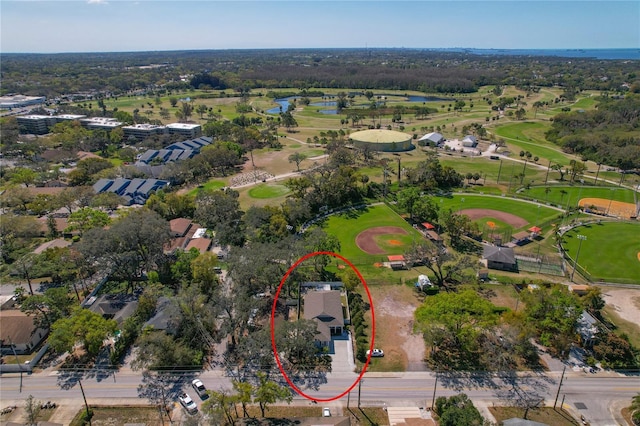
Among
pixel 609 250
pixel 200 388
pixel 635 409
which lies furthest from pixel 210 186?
pixel 635 409

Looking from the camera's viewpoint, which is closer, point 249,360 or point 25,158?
point 249,360

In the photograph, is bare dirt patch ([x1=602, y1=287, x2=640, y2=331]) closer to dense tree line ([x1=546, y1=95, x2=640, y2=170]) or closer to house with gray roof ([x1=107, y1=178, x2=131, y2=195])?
dense tree line ([x1=546, y1=95, x2=640, y2=170])

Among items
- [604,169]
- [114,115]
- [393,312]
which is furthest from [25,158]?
[604,169]

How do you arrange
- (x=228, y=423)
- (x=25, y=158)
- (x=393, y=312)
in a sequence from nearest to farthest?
(x=228, y=423) < (x=393, y=312) < (x=25, y=158)

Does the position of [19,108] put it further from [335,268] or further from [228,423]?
[228,423]

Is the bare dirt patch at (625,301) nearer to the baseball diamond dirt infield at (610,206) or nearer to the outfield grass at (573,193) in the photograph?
the baseball diamond dirt infield at (610,206)

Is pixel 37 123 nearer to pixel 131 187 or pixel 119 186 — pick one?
pixel 119 186
